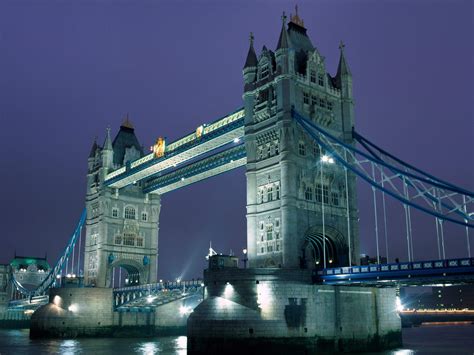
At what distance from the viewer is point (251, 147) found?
6469 cm

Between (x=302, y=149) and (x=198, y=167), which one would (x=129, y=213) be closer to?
(x=198, y=167)

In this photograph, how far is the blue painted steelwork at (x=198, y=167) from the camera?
75.4 m

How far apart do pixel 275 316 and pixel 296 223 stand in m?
10.9

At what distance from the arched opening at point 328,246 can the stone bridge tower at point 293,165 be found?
0.11 meters

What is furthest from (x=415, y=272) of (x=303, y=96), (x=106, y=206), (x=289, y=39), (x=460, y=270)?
(x=106, y=206)

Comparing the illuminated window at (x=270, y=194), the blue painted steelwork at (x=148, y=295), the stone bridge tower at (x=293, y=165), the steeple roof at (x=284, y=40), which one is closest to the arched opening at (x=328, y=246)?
the stone bridge tower at (x=293, y=165)

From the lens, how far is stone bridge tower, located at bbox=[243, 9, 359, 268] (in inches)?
2343

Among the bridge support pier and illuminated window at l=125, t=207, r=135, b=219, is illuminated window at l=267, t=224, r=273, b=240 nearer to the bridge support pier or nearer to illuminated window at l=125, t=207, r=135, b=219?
the bridge support pier

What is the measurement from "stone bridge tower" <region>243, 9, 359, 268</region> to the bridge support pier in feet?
14.2

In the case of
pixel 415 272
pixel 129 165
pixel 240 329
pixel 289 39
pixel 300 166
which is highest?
pixel 289 39

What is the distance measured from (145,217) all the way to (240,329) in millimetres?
51915

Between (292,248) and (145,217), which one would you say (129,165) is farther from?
(292,248)

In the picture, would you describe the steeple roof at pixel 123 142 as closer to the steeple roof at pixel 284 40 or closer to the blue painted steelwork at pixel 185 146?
the blue painted steelwork at pixel 185 146

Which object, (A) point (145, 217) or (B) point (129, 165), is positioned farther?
(A) point (145, 217)
